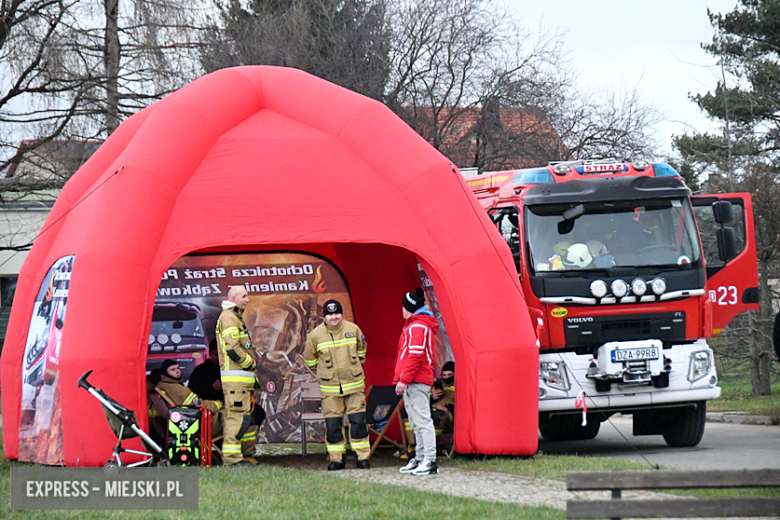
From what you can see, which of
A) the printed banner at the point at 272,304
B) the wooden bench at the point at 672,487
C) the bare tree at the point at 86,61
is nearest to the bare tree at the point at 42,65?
the bare tree at the point at 86,61

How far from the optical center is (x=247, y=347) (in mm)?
9703

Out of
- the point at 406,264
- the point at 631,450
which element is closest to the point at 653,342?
the point at 631,450

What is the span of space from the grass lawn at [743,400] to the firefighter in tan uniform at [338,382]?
8508 mm

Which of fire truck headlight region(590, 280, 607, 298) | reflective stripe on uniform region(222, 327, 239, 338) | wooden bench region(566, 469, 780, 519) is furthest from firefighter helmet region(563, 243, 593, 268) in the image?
wooden bench region(566, 469, 780, 519)

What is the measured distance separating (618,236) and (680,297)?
1020 millimetres


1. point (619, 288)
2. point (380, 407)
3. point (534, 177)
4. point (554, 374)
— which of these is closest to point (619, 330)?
point (619, 288)

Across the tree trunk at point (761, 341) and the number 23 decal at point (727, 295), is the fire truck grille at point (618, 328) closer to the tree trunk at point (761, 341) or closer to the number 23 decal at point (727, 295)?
the number 23 decal at point (727, 295)

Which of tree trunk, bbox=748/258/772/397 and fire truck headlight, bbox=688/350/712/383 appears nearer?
fire truck headlight, bbox=688/350/712/383

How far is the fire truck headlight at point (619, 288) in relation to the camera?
35.5 ft

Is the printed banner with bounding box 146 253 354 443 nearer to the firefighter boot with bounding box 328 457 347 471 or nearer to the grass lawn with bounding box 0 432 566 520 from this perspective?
the firefighter boot with bounding box 328 457 347 471

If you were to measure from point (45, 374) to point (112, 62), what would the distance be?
10.4 m

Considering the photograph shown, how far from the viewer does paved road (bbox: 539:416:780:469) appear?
10.5 metres

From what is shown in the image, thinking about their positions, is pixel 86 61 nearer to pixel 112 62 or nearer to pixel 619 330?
pixel 112 62

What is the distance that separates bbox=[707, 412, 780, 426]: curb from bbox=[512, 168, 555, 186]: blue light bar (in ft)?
21.3
